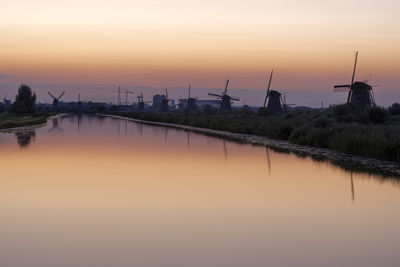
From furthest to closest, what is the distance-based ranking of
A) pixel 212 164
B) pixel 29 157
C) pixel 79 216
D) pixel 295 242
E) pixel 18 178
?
pixel 29 157 < pixel 212 164 < pixel 18 178 < pixel 79 216 < pixel 295 242

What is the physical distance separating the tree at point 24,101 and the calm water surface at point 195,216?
73.7 m

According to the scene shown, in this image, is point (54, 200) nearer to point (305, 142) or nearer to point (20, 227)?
point (20, 227)

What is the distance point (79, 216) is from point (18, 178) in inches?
234

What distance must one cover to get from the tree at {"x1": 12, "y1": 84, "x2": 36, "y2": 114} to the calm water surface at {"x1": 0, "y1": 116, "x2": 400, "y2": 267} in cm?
7368

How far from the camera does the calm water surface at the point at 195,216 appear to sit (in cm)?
781

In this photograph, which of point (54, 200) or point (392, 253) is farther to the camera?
point (54, 200)

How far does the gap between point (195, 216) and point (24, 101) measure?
8610 cm

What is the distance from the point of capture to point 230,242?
851 centimetres

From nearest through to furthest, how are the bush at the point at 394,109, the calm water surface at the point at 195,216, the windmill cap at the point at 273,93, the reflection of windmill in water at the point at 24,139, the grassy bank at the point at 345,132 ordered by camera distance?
the calm water surface at the point at 195,216 < the grassy bank at the point at 345,132 < the reflection of windmill in water at the point at 24,139 < the bush at the point at 394,109 < the windmill cap at the point at 273,93

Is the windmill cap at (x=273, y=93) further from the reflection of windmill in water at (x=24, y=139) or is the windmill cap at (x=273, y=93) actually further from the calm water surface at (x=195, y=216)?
the calm water surface at (x=195, y=216)

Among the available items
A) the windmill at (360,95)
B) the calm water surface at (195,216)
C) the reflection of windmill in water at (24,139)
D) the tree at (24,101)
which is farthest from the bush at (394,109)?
the tree at (24,101)

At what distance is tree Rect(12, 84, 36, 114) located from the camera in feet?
294

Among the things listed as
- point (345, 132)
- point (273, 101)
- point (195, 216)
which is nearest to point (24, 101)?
point (273, 101)

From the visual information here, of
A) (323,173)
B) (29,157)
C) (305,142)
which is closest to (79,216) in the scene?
(323,173)
